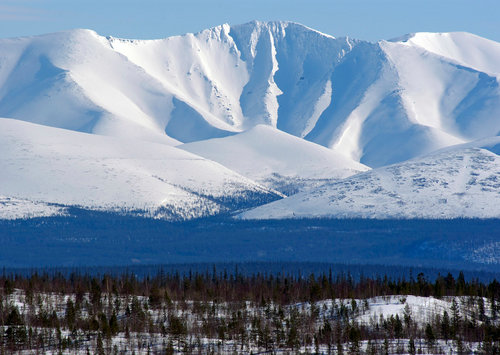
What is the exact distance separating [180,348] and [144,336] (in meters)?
9.36

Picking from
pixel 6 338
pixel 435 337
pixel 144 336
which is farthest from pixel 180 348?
pixel 435 337

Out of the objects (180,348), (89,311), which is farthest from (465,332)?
(89,311)

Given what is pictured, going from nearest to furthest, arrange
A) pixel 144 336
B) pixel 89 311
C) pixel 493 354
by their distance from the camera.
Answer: pixel 493 354 → pixel 144 336 → pixel 89 311

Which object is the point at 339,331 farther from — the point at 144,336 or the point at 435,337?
the point at 144,336

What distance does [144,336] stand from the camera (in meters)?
181

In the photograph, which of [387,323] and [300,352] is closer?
[300,352]

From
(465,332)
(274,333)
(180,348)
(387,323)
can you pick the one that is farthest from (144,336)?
(465,332)

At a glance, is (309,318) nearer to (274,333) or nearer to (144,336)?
(274,333)

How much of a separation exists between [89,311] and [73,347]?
2713cm

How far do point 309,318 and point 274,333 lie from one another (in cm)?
1554

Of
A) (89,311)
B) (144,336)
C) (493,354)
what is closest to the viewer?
(493,354)

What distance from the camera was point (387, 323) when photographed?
186250mm

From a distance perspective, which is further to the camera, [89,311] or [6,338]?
[89,311]

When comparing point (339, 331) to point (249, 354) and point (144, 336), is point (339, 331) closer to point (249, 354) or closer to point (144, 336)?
point (249, 354)
